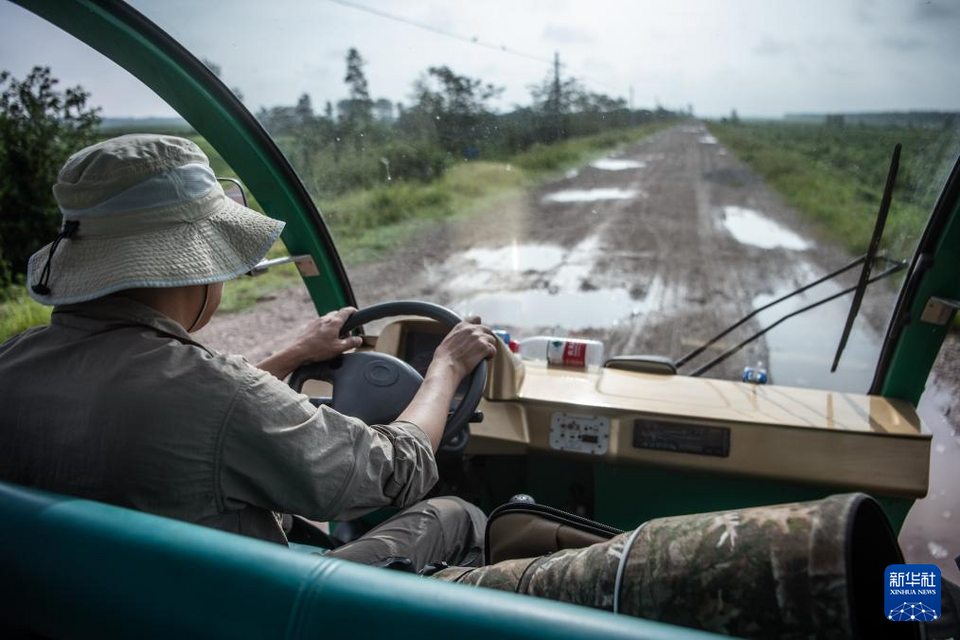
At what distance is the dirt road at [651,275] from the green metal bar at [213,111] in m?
0.29

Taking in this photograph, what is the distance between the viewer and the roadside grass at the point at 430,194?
2.60 metres

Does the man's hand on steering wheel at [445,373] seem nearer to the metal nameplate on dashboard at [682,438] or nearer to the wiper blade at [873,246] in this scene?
the metal nameplate on dashboard at [682,438]

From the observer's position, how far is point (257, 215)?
60.1 inches

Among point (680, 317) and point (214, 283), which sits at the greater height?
point (214, 283)

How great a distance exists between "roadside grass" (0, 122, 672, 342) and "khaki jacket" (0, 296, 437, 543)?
1.29 m

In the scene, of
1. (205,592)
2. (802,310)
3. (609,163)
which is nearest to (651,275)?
(609,163)

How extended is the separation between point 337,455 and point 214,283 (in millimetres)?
432

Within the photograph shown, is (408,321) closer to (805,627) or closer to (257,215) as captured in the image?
(257,215)

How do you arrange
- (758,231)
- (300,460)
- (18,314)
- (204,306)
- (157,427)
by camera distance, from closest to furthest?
(157,427), (300,460), (204,306), (758,231), (18,314)

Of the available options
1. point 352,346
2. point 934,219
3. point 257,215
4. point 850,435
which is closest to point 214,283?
point 257,215

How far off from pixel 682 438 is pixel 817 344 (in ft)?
2.24

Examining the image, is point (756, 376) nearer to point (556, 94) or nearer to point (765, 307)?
point (765, 307)

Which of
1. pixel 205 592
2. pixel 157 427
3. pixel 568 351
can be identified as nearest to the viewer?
pixel 205 592

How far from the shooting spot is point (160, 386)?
1.20 meters
